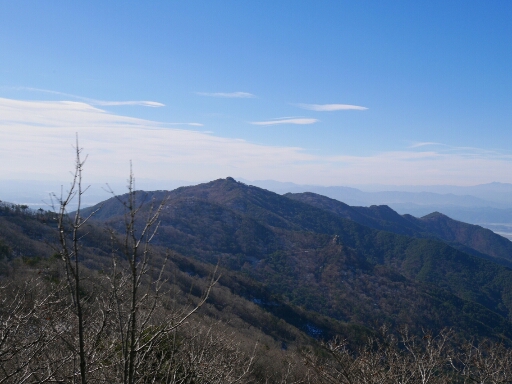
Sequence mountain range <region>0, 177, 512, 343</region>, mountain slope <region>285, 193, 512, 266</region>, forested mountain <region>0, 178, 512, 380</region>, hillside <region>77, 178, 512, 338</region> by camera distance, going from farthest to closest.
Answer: mountain slope <region>285, 193, 512, 266</region> < hillside <region>77, 178, 512, 338</region> < mountain range <region>0, 177, 512, 343</region> < forested mountain <region>0, 178, 512, 380</region>

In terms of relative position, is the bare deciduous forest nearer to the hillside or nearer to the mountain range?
the mountain range

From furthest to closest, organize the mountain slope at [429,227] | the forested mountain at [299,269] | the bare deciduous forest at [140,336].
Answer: the mountain slope at [429,227], the forested mountain at [299,269], the bare deciduous forest at [140,336]

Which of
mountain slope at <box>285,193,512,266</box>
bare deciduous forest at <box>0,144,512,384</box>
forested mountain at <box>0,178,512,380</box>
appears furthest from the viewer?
mountain slope at <box>285,193,512,266</box>

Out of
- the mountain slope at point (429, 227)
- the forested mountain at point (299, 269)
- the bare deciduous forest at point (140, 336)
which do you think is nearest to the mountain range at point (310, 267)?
the forested mountain at point (299, 269)

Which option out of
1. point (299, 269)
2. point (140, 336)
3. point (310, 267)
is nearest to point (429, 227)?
point (310, 267)

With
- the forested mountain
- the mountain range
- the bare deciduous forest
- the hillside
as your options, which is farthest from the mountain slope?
the bare deciduous forest

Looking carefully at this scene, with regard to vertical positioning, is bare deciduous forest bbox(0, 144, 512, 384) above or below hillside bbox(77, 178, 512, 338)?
above

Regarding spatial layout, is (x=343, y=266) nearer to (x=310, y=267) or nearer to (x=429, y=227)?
(x=310, y=267)

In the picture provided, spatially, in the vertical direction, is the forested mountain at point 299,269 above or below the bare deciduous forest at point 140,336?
below

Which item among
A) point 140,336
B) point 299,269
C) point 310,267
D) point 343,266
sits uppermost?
point 140,336

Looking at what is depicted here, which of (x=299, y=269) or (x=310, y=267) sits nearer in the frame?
(x=299, y=269)

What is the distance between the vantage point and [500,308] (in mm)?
75062

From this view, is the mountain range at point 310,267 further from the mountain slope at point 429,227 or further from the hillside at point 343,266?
the mountain slope at point 429,227

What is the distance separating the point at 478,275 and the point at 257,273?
53.7m
